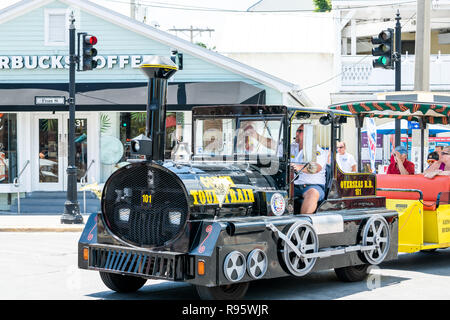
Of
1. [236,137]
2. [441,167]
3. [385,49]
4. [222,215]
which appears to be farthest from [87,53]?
[222,215]

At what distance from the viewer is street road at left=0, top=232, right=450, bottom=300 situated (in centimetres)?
871

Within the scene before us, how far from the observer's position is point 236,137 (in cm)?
933

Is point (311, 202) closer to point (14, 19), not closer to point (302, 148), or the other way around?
point (302, 148)

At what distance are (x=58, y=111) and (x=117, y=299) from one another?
41.2 ft

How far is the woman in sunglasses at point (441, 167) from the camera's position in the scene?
11543 millimetres

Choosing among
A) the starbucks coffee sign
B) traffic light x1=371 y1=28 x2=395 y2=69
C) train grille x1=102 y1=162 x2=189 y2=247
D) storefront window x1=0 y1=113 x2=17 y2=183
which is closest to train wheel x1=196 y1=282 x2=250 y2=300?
train grille x1=102 y1=162 x2=189 y2=247

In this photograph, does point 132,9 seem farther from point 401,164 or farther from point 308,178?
point 308,178

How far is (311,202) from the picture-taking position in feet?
30.2

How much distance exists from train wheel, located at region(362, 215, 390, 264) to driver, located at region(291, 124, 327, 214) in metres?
0.78

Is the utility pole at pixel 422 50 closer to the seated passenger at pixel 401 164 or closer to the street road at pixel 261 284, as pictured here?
the seated passenger at pixel 401 164

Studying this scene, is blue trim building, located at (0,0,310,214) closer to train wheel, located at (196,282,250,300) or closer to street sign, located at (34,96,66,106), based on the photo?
street sign, located at (34,96,66,106)

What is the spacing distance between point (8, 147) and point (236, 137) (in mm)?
A: 13440

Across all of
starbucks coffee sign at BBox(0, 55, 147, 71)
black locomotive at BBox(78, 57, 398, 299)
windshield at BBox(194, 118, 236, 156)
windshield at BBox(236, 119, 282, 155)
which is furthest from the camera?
starbucks coffee sign at BBox(0, 55, 147, 71)
